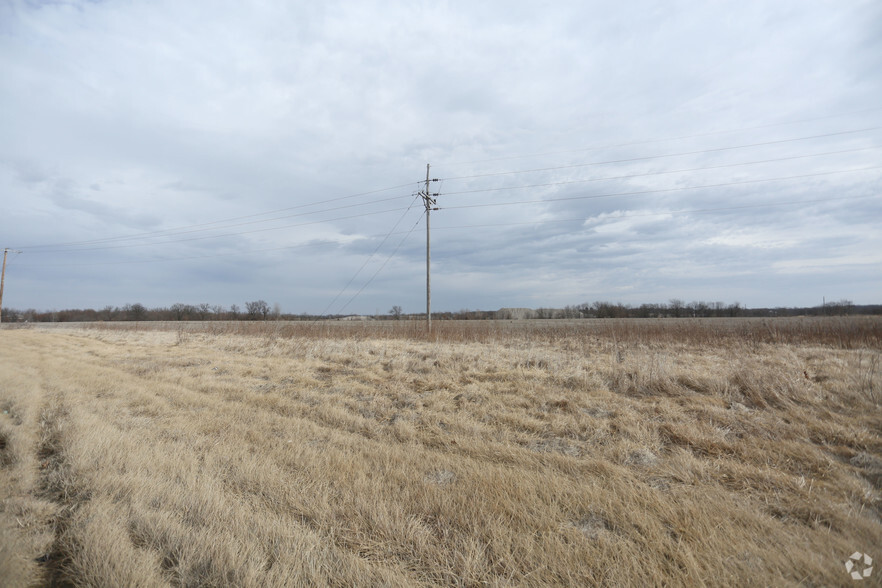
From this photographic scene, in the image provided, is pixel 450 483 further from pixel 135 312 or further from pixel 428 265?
pixel 135 312

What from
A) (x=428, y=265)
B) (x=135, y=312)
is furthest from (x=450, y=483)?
(x=135, y=312)

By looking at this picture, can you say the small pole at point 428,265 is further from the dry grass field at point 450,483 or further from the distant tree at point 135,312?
the distant tree at point 135,312

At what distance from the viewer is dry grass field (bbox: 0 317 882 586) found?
103 inches

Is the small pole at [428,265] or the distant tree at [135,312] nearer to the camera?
the small pole at [428,265]

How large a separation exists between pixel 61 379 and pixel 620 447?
1184 cm

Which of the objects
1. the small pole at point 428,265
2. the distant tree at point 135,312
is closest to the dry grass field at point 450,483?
the small pole at point 428,265

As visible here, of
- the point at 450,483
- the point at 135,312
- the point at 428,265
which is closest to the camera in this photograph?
the point at 450,483

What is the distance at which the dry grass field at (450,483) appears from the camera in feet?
8.61

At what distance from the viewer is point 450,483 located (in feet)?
→ 13.0

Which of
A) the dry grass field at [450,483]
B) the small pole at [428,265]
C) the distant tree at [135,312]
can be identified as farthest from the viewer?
the distant tree at [135,312]

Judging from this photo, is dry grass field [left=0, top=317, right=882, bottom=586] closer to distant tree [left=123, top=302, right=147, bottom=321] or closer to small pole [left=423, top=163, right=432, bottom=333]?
small pole [left=423, top=163, right=432, bottom=333]

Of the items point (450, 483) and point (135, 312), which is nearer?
point (450, 483)

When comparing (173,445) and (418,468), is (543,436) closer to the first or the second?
(418,468)

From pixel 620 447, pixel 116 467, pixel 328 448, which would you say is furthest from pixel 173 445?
pixel 620 447
